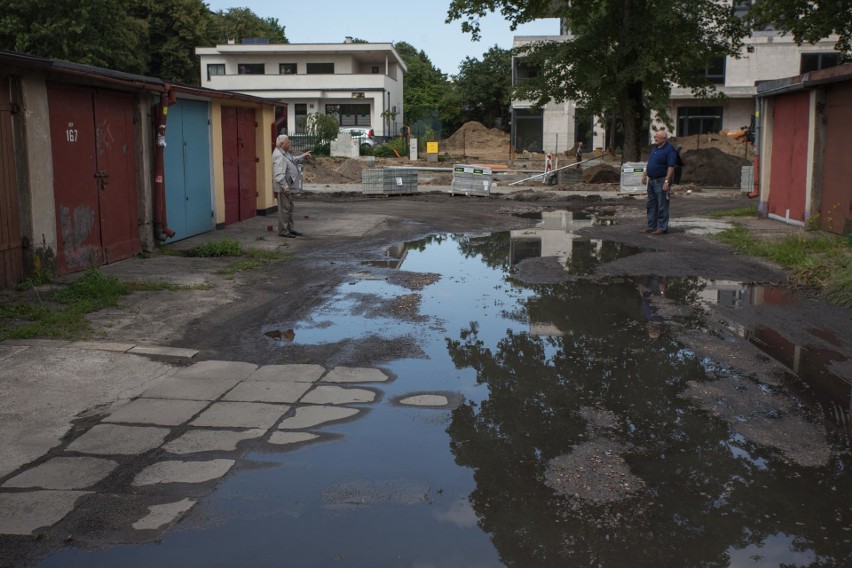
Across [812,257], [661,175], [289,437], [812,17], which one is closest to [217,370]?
[289,437]

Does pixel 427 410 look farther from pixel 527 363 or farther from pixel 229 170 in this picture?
pixel 229 170

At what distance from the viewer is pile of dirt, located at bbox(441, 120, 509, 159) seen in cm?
6378

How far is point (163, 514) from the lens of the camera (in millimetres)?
4531

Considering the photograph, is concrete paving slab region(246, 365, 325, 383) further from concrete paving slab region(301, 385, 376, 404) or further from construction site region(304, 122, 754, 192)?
construction site region(304, 122, 754, 192)

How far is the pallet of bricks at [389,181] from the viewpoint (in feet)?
86.2

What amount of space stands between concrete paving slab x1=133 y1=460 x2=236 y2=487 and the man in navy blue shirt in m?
12.6

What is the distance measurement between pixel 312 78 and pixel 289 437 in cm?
6216

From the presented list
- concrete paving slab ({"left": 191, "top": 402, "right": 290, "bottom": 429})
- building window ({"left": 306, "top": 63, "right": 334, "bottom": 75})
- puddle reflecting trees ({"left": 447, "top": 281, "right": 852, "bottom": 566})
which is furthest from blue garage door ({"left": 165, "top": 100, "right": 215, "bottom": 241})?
building window ({"left": 306, "top": 63, "right": 334, "bottom": 75})

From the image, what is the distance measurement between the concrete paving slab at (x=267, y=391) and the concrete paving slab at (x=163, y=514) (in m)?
1.79

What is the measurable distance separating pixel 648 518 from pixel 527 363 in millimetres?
2979

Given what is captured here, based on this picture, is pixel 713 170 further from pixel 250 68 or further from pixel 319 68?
pixel 250 68

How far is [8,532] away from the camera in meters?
4.31

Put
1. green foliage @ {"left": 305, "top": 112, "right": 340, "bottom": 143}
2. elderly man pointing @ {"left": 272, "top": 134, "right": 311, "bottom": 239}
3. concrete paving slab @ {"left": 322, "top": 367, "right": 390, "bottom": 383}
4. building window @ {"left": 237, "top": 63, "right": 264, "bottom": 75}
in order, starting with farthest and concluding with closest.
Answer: building window @ {"left": 237, "top": 63, "right": 264, "bottom": 75} < green foliage @ {"left": 305, "top": 112, "right": 340, "bottom": 143} < elderly man pointing @ {"left": 272, "top": 134, "right": 311, "bottom": 239} < concrete paving slab @ {"left": 322, "top": 367, "right": 390, "bottom": 383}

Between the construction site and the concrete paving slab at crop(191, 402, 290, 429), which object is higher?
the construction site
